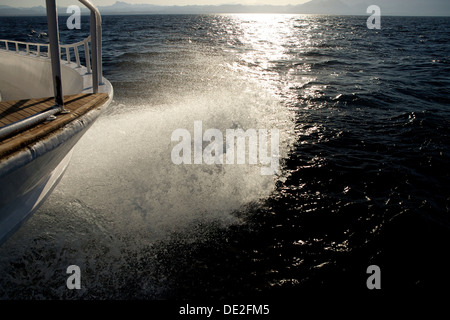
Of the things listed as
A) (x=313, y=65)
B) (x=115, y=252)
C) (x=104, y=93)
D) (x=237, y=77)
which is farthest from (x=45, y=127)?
(x=313, y=65)

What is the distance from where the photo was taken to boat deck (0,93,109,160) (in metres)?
2.04

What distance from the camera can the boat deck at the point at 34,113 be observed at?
2.04 m

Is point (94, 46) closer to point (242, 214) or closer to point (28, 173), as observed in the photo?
point (28, 173)
